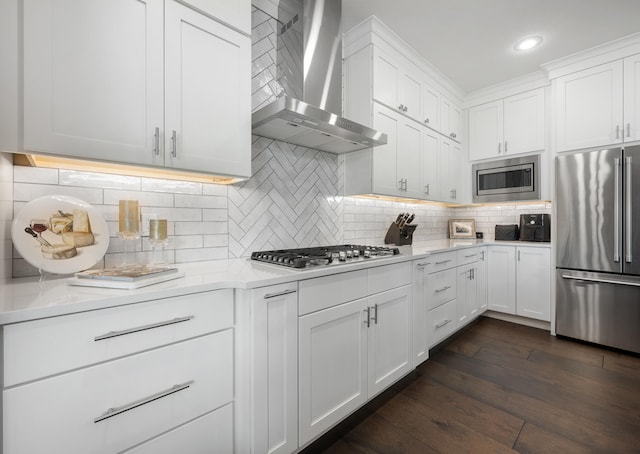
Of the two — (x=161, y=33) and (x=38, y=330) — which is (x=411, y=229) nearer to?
(x=161, y=33)

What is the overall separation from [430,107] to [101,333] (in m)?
3.20

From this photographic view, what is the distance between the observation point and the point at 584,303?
109 inches

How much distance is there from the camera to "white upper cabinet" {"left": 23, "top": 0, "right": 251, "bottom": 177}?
3.44 feet

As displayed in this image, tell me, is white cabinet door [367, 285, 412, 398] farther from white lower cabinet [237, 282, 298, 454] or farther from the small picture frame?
the small picture frame

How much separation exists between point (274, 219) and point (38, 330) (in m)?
1.38

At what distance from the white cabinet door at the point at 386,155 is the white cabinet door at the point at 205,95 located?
45.8 inches

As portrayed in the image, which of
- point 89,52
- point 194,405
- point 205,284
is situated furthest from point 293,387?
point 89,52

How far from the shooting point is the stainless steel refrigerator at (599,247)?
8.21ft

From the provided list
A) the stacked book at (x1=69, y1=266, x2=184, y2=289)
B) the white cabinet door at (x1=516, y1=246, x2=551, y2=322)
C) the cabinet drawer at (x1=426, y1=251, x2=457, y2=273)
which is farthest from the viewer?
the white cabinet door at (x1=516, y1=246, x2=551, y2=322)

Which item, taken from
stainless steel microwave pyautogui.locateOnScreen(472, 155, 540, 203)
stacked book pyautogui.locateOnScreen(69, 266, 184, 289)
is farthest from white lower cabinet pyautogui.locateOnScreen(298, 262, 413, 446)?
stainless steel microwave pyautogui.locateOnScreen(472, 155, 540, 203)

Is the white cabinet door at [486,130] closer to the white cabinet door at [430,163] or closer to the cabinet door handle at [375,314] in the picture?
the white cabinet door at [430,163]

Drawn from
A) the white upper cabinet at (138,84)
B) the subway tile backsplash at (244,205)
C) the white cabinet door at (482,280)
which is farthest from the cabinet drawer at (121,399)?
the white cabinet door at (482,280)

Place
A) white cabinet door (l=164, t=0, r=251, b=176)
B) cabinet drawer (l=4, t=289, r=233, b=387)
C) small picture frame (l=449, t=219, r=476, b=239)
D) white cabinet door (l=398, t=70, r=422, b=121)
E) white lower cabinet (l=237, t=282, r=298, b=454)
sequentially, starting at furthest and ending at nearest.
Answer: small picture frame (l=449, t=219, r=476, b=239) → white cabinet door (l=398, t=70, r=422, b=121) → white cabinet door (l=164, t=0, r=251, b=176) → white lower cabinet (l=237, t=282, r=298, b=454) → cabinet drawer (l=4, t=289, r=233, b=387)

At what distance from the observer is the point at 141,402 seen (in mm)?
995
